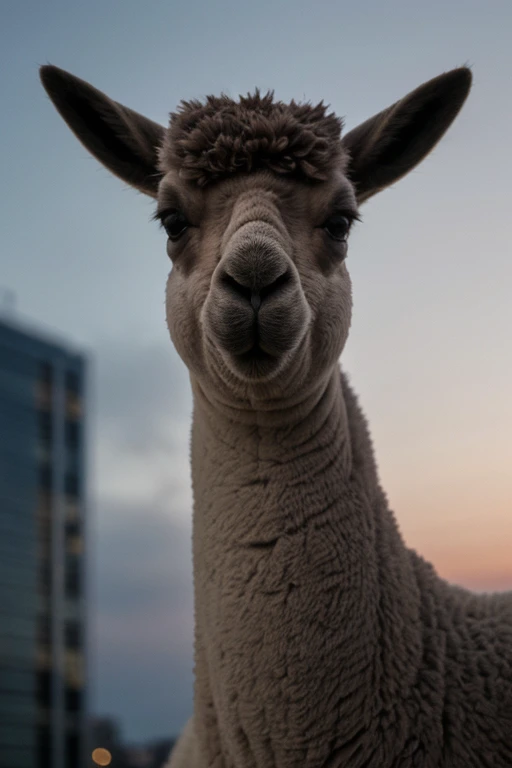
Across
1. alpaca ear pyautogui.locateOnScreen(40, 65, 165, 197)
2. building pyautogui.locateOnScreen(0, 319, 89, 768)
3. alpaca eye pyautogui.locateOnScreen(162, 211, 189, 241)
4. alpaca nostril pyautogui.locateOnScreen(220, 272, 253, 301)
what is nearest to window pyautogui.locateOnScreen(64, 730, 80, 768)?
building pyautogui.locateOnScreen(0, 319, 89, 768)

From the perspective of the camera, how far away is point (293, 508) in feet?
11.3

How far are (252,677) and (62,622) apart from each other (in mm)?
31643

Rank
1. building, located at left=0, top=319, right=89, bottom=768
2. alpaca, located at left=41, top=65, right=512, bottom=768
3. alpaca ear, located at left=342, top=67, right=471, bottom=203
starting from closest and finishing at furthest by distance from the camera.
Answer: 1. alpaca, located at left=41, top=65, right=512, bottom=768
2. alpaca ear, located at left=342, top=67, right=471, bottom=203
3. building, located at left=0, top=319, right=89, bottom=768

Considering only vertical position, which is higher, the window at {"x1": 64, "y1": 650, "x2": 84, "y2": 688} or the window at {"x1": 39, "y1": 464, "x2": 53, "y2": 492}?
the window at {"x1": 39, "y1": 464, "x2": 53, "y2": 492}

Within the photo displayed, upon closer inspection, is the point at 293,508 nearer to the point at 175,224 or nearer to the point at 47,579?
the point at 175,224

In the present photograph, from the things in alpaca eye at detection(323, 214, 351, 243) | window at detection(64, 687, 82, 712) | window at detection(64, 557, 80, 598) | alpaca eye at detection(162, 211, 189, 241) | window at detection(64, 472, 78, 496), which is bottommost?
window at detection(64, 687, 82, 712)

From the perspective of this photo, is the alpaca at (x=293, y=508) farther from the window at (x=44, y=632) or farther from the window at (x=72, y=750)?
the window at (x=72, y=750)

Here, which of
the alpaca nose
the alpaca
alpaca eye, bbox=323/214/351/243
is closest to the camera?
the alpaca nose

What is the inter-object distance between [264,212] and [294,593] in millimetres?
1543

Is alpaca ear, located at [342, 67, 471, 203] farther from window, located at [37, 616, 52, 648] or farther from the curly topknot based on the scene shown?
window, located at [37, 616, 52, 648]

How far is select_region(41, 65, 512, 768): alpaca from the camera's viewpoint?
3.21m

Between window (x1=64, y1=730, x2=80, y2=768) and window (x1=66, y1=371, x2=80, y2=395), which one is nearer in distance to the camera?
window (x1=64, y1=730, x2=80, y2=768)

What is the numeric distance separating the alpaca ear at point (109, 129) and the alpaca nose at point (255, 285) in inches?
47.9

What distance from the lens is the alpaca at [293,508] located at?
10.5ft
